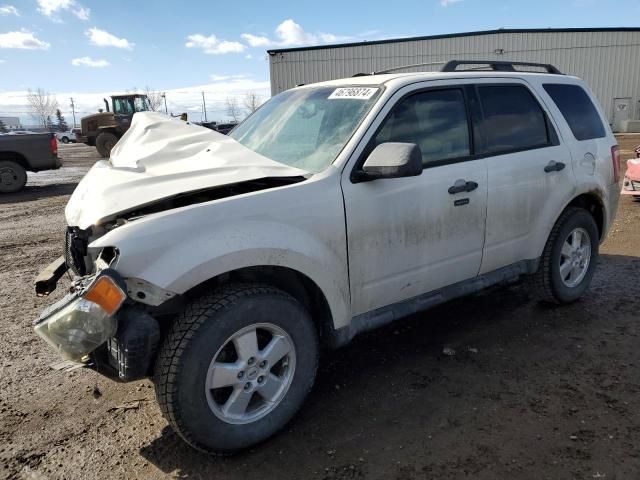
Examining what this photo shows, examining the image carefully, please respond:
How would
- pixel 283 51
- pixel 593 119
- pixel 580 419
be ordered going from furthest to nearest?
pixel 283 51 → pixel 593 119 → pixel 580 419

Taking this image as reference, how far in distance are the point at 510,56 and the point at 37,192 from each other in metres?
30.1

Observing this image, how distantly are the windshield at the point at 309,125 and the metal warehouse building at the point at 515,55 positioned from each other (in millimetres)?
30725

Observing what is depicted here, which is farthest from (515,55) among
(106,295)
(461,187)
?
(106,295)

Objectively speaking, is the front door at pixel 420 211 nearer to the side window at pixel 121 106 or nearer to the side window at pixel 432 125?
the side window at pixel 432 125

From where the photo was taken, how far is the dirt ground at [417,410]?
257 cm

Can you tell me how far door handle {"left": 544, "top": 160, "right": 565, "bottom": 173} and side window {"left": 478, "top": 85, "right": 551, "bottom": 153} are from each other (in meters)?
0.16

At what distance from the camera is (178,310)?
103 inches

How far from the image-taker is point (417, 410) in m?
3.02

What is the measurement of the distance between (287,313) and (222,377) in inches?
17.9

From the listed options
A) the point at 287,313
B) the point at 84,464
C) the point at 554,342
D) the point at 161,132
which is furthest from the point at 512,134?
the point at 84,464

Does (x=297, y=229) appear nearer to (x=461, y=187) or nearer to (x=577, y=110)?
(x=461, y=187)

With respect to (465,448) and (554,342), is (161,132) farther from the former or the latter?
(554,342)

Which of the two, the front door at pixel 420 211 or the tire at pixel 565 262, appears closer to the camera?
the front door at pixel 420 211

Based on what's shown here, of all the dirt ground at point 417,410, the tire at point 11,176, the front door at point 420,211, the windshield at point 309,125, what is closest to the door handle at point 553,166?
the front door at point 420,211
